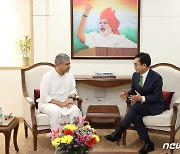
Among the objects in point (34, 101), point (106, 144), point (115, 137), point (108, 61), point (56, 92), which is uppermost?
point (108, 61)

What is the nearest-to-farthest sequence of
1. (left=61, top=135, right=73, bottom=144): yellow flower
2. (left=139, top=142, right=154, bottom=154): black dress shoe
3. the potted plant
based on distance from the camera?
(left=61, top=135, right=73, bottom=144): yellow flower < (left=139, top=142, right=154, bottom=154): black dress shoe < the potted plant

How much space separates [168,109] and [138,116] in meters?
0.55

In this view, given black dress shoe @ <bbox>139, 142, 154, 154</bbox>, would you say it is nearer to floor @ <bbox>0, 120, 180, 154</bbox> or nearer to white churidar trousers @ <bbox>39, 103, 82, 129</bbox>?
floor @ <bbox>0, 120, 180, 154</bbox>

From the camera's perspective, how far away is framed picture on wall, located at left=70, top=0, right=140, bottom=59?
16.1ft

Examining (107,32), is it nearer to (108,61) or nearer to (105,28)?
(105,28)

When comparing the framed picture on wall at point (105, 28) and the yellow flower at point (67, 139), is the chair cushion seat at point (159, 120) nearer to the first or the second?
the framed picture on wall at point (105, 28)

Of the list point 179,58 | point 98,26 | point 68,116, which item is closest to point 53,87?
point 68,116

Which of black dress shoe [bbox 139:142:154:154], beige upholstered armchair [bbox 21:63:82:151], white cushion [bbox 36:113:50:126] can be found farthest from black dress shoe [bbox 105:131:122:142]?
white cushion [bbox 36:113:50:126]

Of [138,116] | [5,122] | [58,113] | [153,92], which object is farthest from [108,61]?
[5,122]

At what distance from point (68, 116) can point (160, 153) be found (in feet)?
4.05

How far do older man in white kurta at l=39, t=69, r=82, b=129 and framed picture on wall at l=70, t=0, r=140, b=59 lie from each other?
92 centimetres

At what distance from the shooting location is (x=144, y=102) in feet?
13.1

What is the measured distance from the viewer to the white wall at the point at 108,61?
4922mm

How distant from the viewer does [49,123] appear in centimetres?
394
